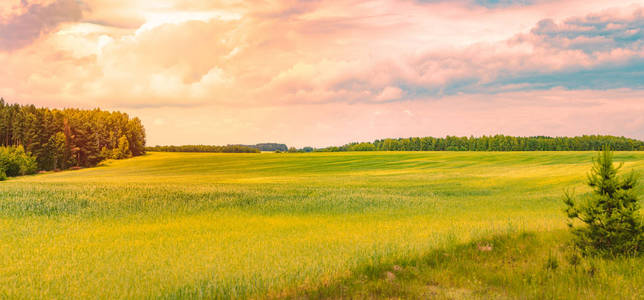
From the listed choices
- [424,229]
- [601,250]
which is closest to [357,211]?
[424,229]

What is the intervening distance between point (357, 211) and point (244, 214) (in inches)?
245

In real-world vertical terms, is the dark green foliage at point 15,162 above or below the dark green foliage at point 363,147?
below

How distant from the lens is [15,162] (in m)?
74.2

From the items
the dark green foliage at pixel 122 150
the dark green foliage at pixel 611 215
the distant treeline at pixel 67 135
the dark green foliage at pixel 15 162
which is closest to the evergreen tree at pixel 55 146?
the distant treeline at pixel 67 135

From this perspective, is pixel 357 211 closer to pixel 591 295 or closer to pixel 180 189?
pixel 180 189

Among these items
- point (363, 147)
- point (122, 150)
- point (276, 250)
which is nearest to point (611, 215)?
point (276, 250)

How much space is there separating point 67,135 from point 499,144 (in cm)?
13597

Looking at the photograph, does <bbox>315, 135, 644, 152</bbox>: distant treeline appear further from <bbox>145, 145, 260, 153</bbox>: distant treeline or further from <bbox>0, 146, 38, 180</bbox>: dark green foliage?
<bbox>0, 146, 38, 180</bbox>: dark green foliage

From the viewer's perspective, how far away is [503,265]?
10680 millimetres

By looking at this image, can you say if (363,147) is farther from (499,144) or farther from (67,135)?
(67,135)

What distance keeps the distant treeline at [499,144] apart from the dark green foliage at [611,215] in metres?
135

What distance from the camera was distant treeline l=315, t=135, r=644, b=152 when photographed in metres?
140

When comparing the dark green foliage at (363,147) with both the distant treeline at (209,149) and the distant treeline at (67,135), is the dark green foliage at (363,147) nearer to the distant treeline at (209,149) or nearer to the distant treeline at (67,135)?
the distant treeline at (209,149)

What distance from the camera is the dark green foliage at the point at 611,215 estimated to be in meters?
10.6
